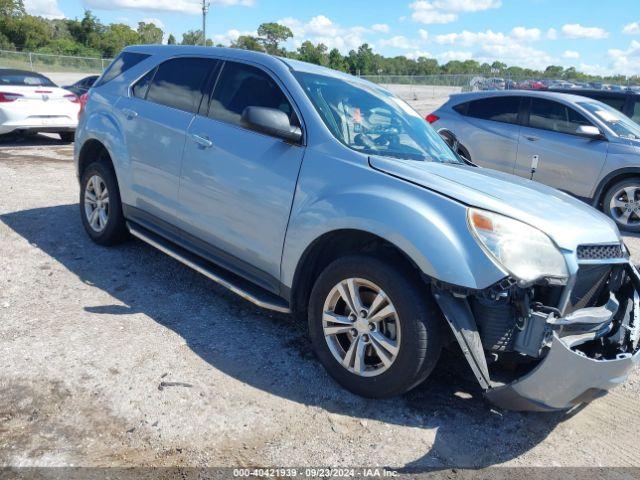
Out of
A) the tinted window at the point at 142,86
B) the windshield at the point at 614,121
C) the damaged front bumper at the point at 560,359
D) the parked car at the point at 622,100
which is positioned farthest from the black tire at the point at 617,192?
the tinted window at the point at 142,86

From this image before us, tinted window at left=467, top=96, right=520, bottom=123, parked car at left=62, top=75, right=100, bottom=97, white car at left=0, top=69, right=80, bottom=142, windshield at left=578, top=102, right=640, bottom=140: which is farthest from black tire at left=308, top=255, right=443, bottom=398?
parked car at left=62, top=75, right=100, bottom=97

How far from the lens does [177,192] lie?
14.4 feet

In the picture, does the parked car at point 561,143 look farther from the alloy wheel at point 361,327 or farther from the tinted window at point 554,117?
the alloy wheel at point 361,327

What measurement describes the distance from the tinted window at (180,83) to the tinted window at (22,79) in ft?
25.6

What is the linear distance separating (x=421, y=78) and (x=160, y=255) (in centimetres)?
4555

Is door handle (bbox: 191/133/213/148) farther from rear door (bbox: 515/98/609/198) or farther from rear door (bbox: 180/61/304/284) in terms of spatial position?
rear door (bbox: 515/98/609/198)

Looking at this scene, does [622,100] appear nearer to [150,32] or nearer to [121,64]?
[121,64]

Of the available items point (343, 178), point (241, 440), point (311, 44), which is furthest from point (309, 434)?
point (311, 44)

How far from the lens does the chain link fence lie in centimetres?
3800

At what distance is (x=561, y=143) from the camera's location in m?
8.22

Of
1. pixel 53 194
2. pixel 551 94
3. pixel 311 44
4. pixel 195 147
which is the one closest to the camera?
pixel 195 147

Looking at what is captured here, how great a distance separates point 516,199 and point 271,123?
1.52m

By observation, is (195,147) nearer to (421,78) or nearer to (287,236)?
(287,236)

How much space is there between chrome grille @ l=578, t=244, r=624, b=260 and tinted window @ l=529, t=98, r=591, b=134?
5539 millimetres
